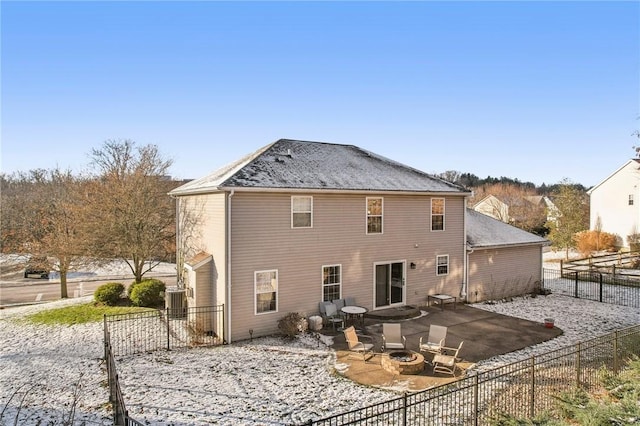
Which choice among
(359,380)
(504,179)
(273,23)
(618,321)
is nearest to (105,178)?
(273,23)

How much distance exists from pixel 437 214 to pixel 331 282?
672 cm

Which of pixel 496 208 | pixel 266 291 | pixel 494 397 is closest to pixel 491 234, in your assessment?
pixel 266 291

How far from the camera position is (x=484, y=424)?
25.7ft

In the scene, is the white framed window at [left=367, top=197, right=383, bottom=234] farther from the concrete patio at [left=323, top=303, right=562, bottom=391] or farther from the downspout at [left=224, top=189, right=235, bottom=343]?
the downspout at [left=224, top=189, right=235, bottom=343]

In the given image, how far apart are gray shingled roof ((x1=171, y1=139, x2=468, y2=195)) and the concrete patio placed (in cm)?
557

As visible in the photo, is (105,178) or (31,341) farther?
(105,178)

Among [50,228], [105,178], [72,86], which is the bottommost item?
[50,228]

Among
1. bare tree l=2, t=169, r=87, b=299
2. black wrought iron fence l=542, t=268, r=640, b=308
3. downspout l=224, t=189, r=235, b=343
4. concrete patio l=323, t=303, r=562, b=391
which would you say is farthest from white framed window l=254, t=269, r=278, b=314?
black wrought iron fence l=542, t=268, r=640, b=308

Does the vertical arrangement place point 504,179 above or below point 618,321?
above

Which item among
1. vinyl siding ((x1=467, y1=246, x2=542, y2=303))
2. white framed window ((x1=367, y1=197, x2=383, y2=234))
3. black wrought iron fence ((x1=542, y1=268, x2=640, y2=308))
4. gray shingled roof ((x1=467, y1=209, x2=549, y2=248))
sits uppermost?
white framed window ((x1=367, y1=197, x2=383, y2=234))

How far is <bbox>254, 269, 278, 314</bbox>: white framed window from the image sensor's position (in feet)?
46.7

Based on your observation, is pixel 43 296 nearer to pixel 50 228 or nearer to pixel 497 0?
pixel 50 228

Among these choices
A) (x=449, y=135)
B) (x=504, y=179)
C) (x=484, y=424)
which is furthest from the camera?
(x=504, y=179)

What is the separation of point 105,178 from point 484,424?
921 inches
